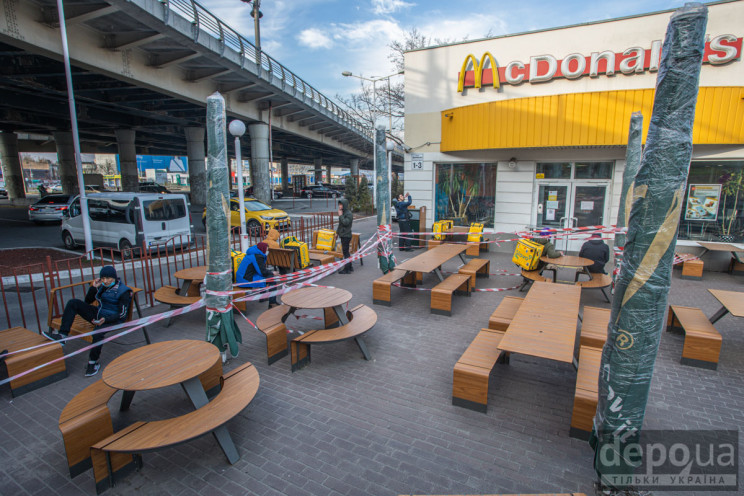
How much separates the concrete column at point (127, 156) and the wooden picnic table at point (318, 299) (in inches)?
1143

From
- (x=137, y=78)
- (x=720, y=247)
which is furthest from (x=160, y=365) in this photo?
(x=137, y=78)

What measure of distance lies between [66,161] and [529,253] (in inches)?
1406

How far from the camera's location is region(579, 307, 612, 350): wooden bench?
16.2ft

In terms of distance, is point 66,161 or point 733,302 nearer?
point 733,302

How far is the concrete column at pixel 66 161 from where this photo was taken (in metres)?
29.5

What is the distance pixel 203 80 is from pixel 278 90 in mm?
4184

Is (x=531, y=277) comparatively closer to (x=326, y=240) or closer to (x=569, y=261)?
(x=569, y=261)

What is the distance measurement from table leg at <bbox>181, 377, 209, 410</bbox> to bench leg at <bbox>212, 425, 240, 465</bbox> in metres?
0.42

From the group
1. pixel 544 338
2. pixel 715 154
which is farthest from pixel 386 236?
pixel 715 154

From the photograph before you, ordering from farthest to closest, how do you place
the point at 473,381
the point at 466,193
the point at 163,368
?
the point at 466,193 < the point at 473,381 < the point at 163,368

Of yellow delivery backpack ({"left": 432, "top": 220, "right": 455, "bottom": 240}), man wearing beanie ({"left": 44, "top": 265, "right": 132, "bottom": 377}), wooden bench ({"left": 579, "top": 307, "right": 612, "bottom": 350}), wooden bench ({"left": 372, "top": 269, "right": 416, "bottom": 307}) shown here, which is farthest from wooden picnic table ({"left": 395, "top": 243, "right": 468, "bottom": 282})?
man wearing beanie ({"left": 44, "top": 265, "right": 132, "bottom": 377})

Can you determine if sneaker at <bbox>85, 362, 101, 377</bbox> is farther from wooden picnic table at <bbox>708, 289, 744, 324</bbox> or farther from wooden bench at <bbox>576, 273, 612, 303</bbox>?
wooden picnic table at <bbox>708, 289, 744, 324</bbox>

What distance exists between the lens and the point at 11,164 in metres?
31.7

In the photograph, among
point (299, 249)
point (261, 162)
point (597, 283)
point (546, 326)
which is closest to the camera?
point (546, 326)
